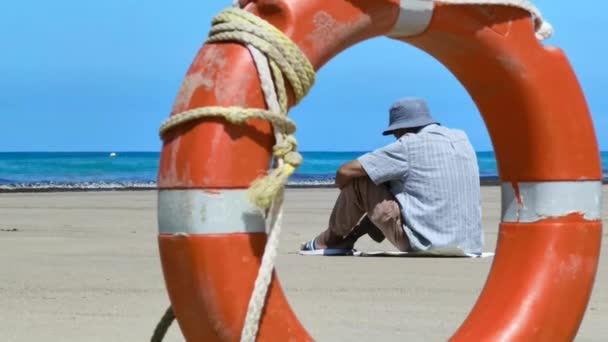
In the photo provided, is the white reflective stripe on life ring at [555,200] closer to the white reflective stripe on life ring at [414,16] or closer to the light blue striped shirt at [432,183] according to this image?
the white reflective stripe on life ring at [414,16]

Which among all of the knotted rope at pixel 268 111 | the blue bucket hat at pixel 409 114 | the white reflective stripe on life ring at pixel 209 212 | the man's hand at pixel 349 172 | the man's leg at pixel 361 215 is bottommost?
the man's leg at pixel 361 215

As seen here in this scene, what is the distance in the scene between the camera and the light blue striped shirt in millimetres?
5512

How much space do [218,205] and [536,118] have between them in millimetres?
1009

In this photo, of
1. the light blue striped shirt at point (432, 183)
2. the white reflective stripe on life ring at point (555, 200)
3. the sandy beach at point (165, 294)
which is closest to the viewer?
the white reflective stripe on life ring at point (555, 200)

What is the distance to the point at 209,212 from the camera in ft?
8.74

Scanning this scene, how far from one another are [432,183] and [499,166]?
2.12m

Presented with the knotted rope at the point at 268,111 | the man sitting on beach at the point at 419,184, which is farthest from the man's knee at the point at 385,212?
the knotted rope at the point at 268,111

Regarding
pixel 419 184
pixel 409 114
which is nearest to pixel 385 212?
pixel 419 184

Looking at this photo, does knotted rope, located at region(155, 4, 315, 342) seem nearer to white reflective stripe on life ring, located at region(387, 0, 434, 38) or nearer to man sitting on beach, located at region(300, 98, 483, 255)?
white reflective stripe on life ring, located at region(387, 0, 434, 38)

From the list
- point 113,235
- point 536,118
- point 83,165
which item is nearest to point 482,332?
point 536,118

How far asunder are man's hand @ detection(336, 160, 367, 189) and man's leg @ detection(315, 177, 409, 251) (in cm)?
7

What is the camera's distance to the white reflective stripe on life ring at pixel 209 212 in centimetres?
266

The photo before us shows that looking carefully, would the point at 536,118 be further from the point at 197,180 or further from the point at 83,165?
the point at 83,165

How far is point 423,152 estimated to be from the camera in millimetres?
5512
